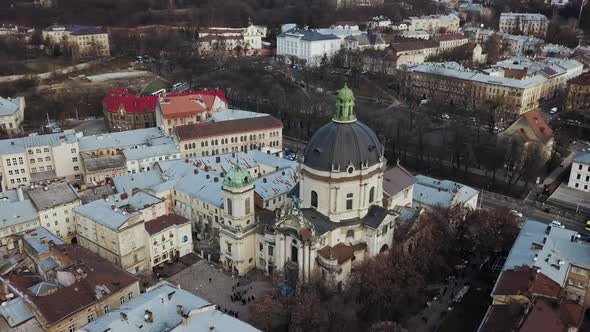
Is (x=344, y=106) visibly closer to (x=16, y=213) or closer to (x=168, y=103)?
(x=16, y=213)

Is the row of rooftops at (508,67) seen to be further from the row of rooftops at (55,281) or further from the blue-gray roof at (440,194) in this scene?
the row of rooftops at (55,281)

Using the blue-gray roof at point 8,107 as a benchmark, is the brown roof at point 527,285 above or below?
below

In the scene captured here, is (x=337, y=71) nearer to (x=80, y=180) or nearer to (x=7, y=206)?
(x=80, y=180)

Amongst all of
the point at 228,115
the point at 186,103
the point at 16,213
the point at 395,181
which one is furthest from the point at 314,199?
the point at 186,103

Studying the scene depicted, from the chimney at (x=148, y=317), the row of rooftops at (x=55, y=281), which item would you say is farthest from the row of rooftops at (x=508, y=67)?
the chimney at (x=148, y=317)

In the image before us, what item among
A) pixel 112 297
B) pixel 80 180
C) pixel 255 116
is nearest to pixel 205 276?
pixel 112 297

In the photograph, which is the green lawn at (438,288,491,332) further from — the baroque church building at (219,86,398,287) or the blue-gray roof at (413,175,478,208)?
the blue-gray roof at (413,175,478,208)
